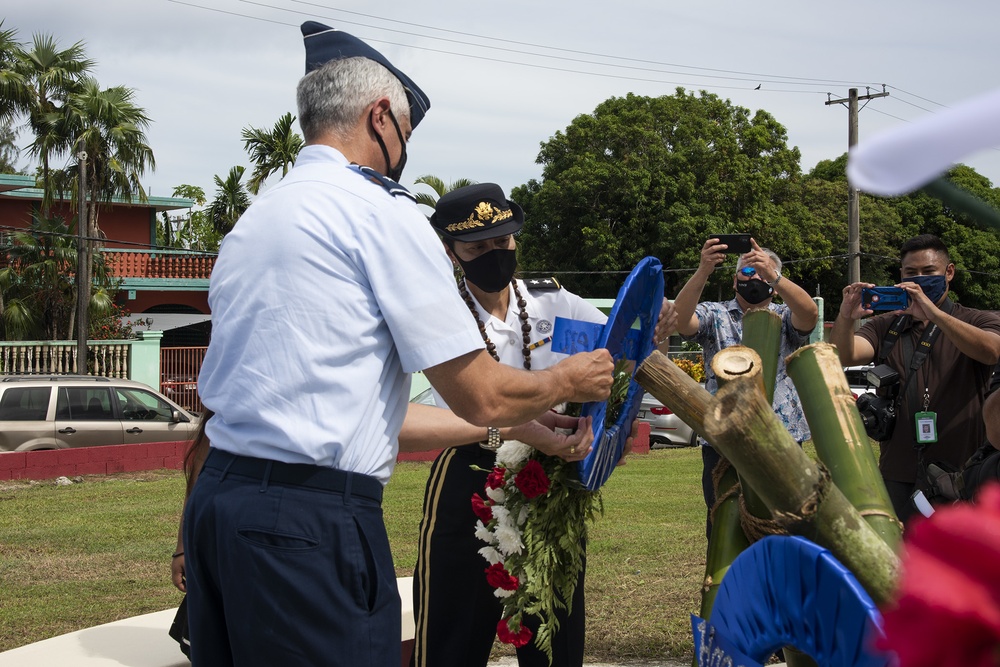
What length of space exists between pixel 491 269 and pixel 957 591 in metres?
3.06

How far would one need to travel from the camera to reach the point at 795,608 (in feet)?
4.38

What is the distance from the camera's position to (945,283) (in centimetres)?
453

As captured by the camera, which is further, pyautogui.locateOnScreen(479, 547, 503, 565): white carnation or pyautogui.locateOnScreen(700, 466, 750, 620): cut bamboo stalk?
pyautogui.locateOnScreen(479, 547, 503, 565): white carnation

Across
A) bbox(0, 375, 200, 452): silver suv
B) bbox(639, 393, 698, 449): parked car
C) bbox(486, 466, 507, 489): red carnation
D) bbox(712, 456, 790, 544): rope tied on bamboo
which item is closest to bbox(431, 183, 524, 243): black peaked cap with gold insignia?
bbox(486, 466, 507, 489): red carnation

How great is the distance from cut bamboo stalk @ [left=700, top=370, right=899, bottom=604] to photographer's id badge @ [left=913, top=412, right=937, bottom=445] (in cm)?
331

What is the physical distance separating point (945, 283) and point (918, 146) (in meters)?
4.39

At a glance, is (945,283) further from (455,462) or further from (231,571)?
(231,571)

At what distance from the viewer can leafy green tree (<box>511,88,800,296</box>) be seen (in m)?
33.3

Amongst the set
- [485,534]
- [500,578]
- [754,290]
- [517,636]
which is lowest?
[517,636]

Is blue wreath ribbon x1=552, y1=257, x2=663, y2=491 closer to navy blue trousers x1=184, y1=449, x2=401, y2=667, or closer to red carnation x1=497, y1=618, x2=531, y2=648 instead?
red carnation x1=497, y1=618, x2=531, y2=648

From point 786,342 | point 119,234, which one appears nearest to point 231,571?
point 786,342

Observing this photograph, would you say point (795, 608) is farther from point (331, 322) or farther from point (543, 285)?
point (543, 285)

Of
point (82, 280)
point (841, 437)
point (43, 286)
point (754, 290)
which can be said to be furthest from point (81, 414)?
point (841, 437)

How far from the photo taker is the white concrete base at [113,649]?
3.76 meters
